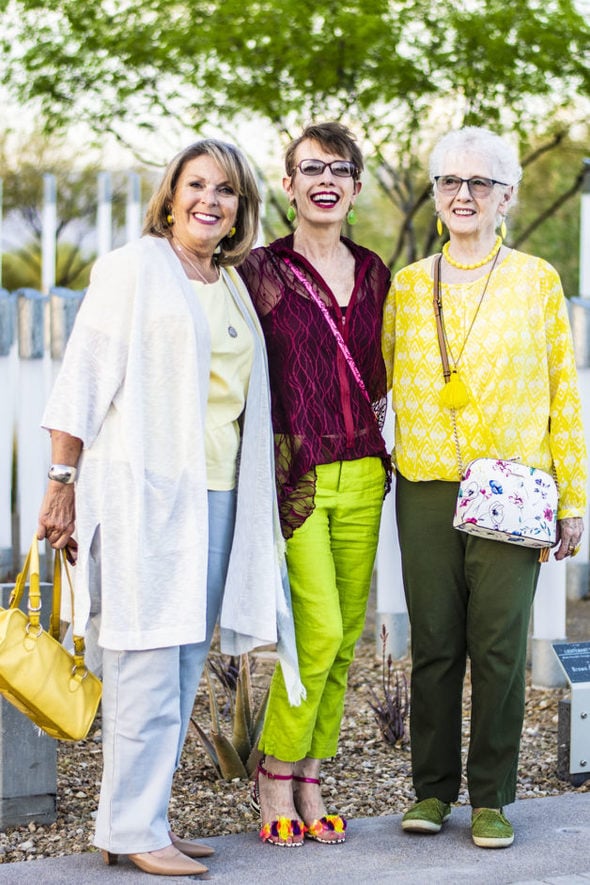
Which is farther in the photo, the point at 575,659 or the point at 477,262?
the point at 575,659

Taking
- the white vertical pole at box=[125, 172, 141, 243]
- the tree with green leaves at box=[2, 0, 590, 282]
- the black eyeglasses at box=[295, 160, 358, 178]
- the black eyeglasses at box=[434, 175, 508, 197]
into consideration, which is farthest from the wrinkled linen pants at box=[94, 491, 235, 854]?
the tree with green leaves at box=[2, 0, 590, 282]

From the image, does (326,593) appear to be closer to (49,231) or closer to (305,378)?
(305,378)

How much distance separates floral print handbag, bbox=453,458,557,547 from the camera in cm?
361

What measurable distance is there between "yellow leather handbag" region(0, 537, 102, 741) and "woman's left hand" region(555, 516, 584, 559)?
144 cm

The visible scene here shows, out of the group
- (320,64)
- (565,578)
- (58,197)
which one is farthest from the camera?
(58,197)

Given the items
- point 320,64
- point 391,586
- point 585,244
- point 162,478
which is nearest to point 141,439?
point 162,478

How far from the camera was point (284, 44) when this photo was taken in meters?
12.6

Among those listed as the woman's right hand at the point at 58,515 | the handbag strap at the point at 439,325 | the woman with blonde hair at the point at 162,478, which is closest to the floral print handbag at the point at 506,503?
the handbag strap at the point at 439,325

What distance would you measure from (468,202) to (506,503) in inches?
35.2

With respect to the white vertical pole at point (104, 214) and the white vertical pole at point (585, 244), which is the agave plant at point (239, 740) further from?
the white vertical pole at point (585, 244)

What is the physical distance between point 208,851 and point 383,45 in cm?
1040

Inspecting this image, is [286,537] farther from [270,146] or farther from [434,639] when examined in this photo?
[270,146]

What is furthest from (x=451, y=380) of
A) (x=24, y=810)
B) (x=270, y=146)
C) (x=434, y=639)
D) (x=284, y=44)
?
(x=270, y=146)

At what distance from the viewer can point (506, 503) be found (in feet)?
11.8
